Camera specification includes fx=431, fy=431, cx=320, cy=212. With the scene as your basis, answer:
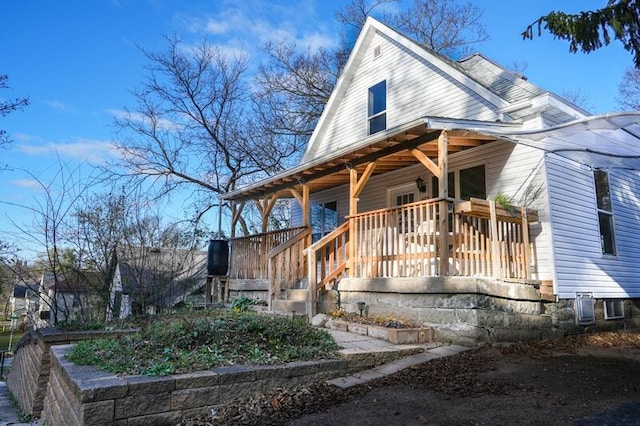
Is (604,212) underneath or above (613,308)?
above

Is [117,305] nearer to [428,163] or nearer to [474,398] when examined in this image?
[428,163]

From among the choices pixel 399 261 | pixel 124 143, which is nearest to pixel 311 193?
pixel 399 261

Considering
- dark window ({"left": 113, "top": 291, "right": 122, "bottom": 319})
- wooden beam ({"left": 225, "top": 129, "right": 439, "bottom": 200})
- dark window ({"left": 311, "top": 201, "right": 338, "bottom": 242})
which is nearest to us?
wooden beam ({"left": 225, "top": 129, "right": 439, "bottom": 200})

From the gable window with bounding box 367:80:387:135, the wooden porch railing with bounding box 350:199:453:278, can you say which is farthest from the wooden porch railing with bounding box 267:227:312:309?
the gable window with bounding box 367:80:387:135

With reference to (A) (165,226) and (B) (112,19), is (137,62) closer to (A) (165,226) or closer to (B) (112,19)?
(B) (112,19)

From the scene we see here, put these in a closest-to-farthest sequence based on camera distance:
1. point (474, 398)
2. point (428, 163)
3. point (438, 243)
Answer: point (474, 398) → point (438, 243) → point (428, 163)

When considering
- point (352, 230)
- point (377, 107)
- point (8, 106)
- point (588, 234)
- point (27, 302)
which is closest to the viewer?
point (588, 234)

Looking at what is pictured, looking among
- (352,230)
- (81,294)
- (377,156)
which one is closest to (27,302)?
(81,294)

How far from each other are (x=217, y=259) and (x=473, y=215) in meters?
6.77

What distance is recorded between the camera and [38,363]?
5.07m

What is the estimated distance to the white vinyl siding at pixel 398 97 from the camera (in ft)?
29.1

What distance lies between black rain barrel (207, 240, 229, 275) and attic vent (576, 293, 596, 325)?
772 cm

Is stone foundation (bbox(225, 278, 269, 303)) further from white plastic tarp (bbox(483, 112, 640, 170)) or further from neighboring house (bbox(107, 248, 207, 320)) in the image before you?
white plastic tarp (bbox(483, 112, 640, 170))

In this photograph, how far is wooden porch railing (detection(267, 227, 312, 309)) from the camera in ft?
28.4
